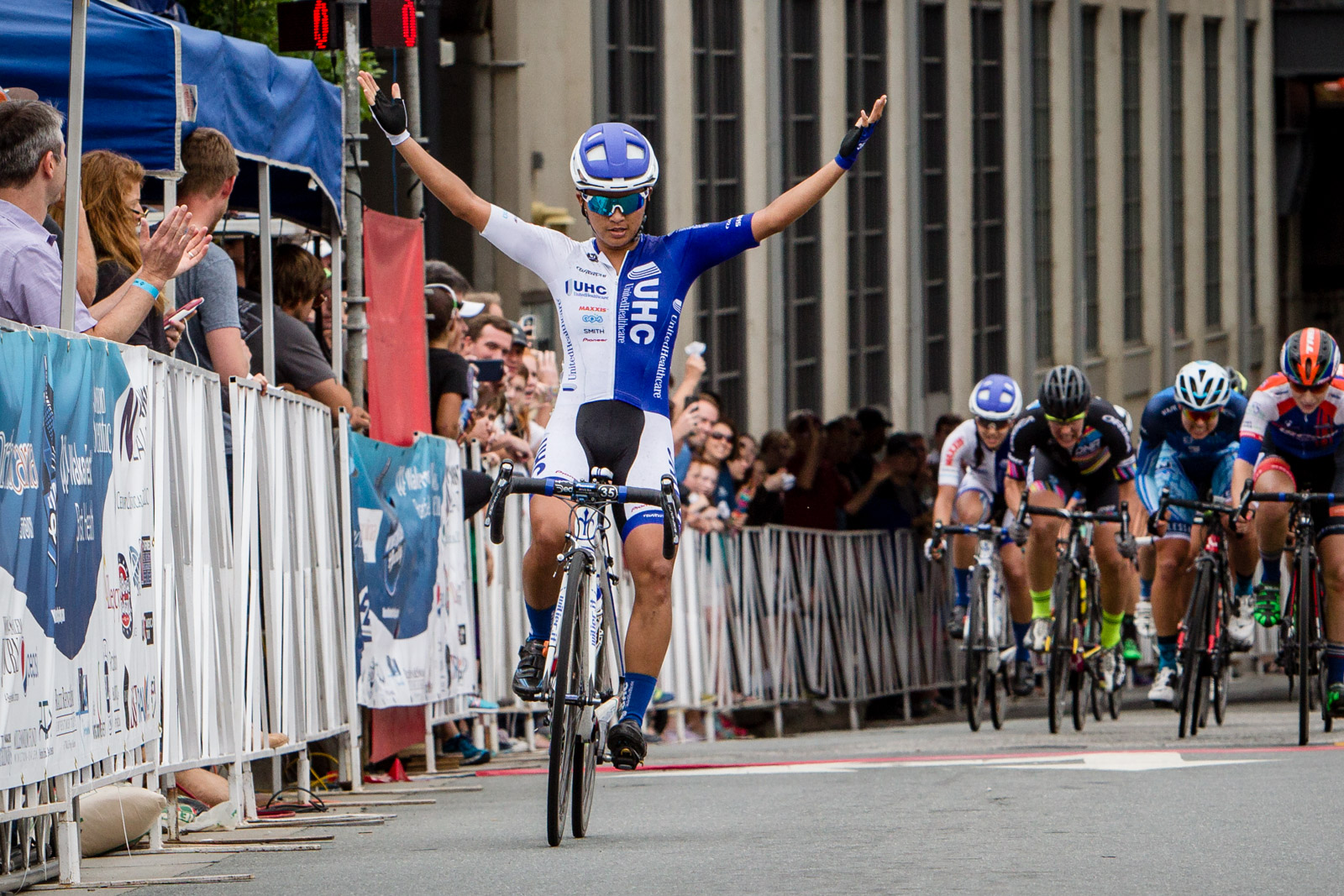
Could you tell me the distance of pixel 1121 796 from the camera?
9578 mm

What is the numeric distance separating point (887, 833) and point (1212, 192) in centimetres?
3983

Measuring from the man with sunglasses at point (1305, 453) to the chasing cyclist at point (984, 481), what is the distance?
298 centimetres

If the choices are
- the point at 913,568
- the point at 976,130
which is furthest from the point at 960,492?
the point at 976,130

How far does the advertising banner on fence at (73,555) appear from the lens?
6664 millimetres

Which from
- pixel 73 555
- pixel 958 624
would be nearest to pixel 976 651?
pixel 958 624

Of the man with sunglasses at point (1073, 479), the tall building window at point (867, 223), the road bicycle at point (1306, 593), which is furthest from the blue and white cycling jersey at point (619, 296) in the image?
the tall building window at point (867, 223)

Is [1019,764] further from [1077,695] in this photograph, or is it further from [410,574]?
[1077,695]

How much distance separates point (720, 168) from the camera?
29.5 metres

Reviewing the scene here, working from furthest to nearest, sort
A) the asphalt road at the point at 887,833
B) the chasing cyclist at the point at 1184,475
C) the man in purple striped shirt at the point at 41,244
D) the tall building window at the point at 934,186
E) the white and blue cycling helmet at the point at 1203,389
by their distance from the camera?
the tall building window at the point at 934,186
the white and blue cycling helmet at the point at 1203,389
the chasing cyclist at the point at 1184,475
the man in purple striped shirt at the point at 41,244
the asphalt road at the point at 887,833

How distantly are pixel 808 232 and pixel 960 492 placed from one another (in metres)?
14.7

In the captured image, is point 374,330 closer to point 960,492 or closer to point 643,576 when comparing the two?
point 643,576

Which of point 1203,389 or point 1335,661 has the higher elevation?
point 1203,389

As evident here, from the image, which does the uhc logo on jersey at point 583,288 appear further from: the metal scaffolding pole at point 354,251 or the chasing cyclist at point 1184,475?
the chasing cyclist at point 1184,475

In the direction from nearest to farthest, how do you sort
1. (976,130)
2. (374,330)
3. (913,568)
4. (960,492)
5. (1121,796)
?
1. (1121,796)
2. (374,330)
3. (960,492)
4. (913,568)
5. (976,130)
